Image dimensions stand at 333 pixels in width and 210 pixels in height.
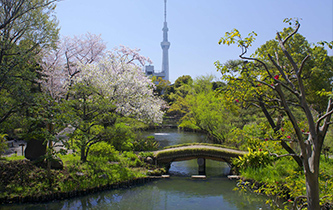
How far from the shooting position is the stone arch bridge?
14.6 meters

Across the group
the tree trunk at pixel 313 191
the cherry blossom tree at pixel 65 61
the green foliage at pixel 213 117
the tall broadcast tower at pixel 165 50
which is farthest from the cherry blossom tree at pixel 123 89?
the tall broadcast tower at pixel 165 50

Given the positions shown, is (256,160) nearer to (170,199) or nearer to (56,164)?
(170,199)

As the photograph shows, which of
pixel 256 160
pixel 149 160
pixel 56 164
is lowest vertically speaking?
pixel 149 160

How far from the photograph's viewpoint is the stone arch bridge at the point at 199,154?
48.0ft

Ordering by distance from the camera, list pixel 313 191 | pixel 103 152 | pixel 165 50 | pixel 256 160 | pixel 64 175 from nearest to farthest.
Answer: pixel 313 191 < pixel 64 175 < pixel 256 160 < pixel 103 152 < pixel 165 50

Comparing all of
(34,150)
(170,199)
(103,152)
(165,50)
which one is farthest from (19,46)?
(165,50)

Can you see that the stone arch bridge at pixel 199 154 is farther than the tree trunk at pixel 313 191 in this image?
Yes

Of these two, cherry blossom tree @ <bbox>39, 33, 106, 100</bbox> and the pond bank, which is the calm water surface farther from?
cherry blossom tree @ <bbox>39, 33, 106, 100</bbox>

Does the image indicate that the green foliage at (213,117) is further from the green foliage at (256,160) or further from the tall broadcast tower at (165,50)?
the tall broadcast tower at (165,50)

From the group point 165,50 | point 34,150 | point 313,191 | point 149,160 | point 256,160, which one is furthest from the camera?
point 165,50

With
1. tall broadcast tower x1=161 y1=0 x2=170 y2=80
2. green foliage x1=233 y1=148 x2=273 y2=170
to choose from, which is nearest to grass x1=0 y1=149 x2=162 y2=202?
green foliage x1=233 y1=148 x2=273 y2=170

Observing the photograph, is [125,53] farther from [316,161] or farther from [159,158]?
[316,161]

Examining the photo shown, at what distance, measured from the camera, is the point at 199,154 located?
14.8 metres

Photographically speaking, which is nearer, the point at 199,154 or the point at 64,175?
the point at 64,175
